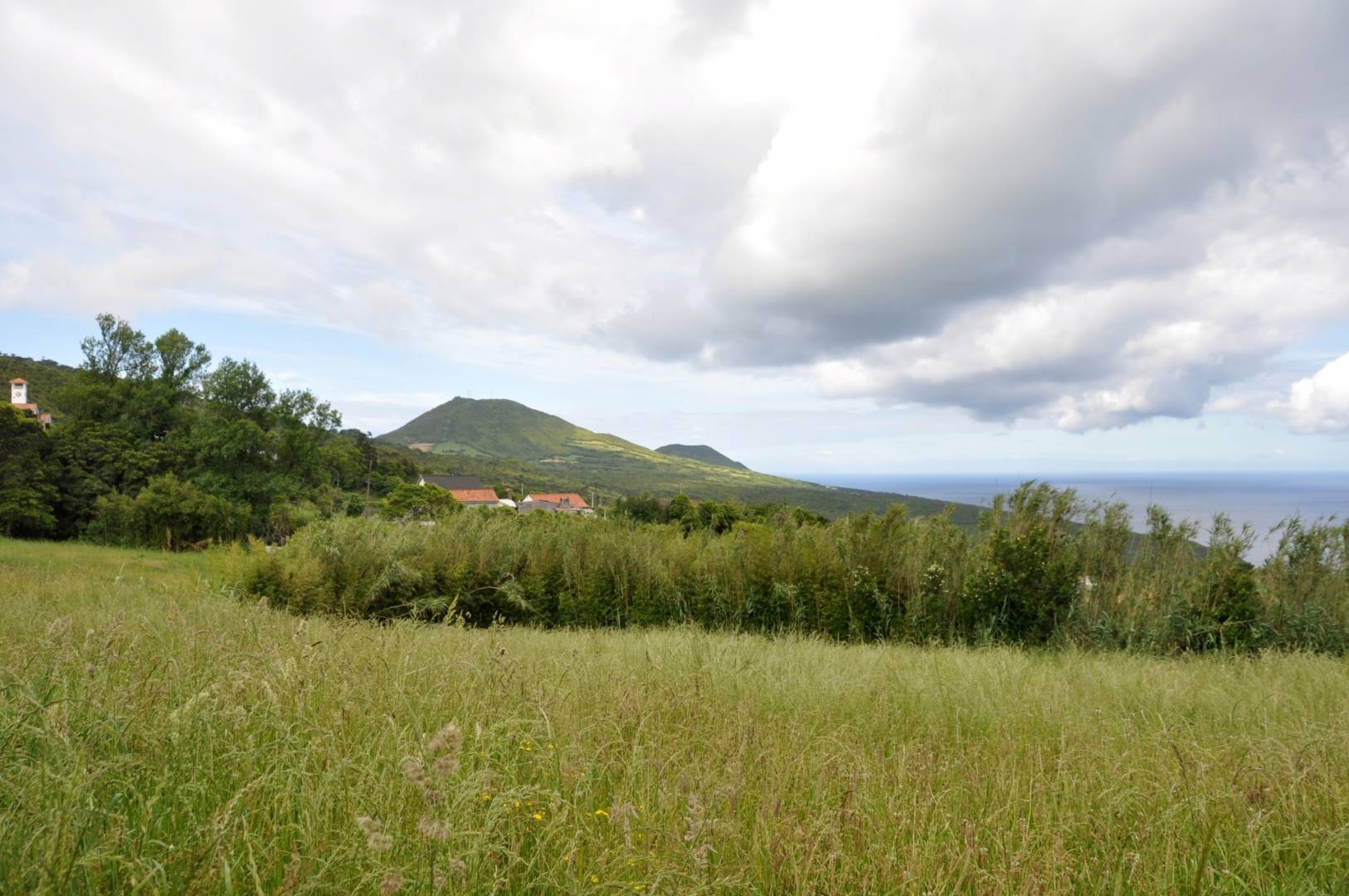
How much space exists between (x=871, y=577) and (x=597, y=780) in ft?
21.5

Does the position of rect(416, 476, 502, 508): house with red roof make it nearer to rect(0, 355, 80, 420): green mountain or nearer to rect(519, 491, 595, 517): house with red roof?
rect(519, 491, 595, 517): house with red roof

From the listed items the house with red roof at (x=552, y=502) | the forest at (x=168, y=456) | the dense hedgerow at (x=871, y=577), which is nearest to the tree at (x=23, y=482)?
the forest at (x=168, y=456)

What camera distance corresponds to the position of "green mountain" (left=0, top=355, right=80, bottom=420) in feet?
179

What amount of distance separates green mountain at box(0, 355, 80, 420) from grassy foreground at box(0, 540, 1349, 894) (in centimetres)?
6441

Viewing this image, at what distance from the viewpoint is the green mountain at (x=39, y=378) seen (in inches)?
2143

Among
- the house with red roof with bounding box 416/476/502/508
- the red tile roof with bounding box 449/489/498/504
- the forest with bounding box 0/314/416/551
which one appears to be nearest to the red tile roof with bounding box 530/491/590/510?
the red tile roof with bounding box 449/489/498/504

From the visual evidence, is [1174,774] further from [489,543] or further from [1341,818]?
[489,543]

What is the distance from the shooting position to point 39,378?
62.4 meters

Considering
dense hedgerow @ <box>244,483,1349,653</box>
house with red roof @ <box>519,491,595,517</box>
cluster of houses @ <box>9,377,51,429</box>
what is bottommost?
house with red roof @ <box>519,491,595,517</box>

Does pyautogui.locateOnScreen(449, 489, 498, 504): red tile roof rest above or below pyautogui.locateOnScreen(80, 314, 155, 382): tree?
below

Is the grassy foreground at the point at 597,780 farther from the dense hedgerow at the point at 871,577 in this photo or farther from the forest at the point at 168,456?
the forest at the point at 168,456

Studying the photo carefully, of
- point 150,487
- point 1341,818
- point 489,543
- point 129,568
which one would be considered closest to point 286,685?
point 1341,818

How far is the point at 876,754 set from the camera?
2.93 meters

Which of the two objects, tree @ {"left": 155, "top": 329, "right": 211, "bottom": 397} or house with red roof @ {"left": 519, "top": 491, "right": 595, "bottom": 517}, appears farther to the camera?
house with red roof @ {"left": 519, "top": 491, "right": 595, "bottom": 517}
